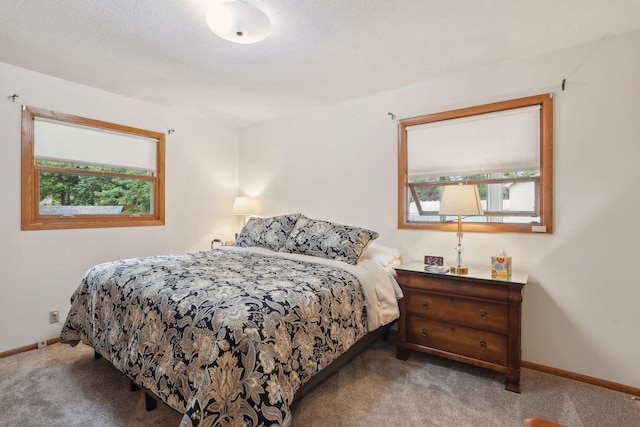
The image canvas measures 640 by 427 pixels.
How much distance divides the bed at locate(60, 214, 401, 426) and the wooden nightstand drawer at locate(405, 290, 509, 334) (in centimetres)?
15

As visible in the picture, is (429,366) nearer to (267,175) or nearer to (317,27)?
(317,27)

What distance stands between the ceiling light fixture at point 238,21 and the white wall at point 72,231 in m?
1.96

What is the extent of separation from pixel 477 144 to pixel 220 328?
2.39 m

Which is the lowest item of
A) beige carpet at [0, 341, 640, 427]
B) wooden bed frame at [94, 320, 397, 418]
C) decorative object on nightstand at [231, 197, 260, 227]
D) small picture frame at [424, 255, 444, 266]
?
beige carpet at [0, 341, 640, 427]

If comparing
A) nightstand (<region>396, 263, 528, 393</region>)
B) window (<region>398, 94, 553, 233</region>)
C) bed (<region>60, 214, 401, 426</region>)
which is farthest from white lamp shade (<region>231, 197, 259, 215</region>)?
nightstand (<region>396, 263, 528, 393</region>)

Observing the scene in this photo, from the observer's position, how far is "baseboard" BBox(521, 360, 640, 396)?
205 centimetres

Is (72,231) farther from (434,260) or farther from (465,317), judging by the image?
(465,317)

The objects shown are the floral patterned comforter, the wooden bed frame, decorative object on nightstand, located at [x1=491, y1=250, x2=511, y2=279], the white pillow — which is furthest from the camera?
the white pillow

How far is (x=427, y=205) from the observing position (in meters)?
2.95

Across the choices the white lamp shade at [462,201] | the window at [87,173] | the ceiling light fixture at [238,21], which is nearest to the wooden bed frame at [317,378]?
the white lamp shade at [462,201]

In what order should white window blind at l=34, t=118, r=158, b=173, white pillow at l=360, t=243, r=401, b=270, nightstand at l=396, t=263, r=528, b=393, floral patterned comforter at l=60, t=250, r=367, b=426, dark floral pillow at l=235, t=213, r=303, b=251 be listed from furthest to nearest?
dark floral pillow at l=235, t=213, r=303, b=251
white window blind at l=34, t=118, r=158, b=173
white pillow at l=360, t=243, r=401, b=270
nightstand at l=396, t=263, r=528, b=393
floral patterned comforter at l=60, t=250, r=367, b=426

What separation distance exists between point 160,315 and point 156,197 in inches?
89.3

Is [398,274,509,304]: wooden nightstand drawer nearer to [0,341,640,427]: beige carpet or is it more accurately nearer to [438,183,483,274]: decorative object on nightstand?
[438,183,483,274]: decorative object on nightstand

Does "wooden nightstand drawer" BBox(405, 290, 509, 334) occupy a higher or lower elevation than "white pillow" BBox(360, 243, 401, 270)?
lower
